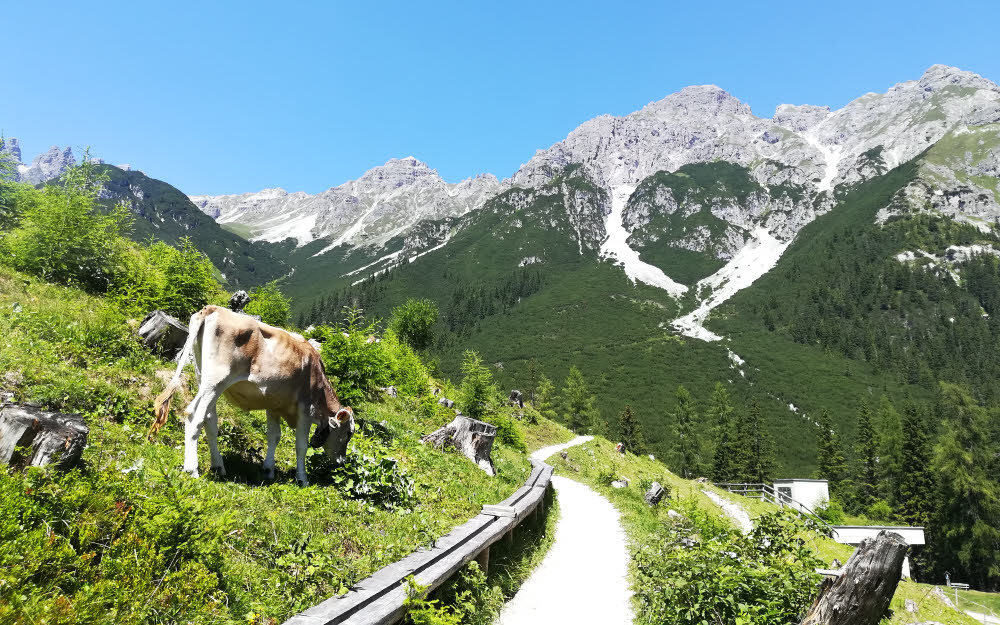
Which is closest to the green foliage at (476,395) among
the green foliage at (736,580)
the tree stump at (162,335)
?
the tree stump at (162,335)

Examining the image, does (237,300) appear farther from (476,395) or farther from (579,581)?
(476,395)

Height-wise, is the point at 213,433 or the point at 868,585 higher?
the point at 213,433

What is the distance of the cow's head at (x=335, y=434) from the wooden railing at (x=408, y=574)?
253 centimetres

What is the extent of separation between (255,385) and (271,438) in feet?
3.85

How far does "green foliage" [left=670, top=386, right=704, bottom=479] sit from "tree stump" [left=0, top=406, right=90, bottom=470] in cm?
9050

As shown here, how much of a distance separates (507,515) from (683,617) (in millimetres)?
3489

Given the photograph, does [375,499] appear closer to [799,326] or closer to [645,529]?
[645,529]

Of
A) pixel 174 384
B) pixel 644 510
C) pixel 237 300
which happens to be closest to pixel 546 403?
pixel 644 510

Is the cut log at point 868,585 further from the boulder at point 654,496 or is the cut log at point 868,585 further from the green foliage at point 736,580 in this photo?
the boulder at point 654,496

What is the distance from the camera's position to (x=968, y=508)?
57469mm

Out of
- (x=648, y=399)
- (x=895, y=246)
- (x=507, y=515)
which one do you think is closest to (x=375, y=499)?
(x=507, y=515)

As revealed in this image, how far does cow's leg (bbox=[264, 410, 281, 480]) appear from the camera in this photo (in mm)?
7477

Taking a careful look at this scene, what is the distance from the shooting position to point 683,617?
230 inches

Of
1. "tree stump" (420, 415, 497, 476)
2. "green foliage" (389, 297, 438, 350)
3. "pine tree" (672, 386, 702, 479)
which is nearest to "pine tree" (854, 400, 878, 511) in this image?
"pine tree" (672, 386, 702, 479)
